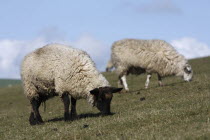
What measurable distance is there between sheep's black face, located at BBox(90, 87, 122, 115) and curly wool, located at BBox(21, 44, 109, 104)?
0.48m

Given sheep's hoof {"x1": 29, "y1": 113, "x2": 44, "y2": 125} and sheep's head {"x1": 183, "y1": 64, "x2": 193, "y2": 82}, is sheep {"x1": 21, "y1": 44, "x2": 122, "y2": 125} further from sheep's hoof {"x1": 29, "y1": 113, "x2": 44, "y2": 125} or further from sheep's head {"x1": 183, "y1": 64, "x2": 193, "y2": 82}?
sheep's head {"x1": 183, "y1": 64, "x2": 193, "y2": 82}

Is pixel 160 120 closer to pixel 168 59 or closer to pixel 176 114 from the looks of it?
pixel 176 114

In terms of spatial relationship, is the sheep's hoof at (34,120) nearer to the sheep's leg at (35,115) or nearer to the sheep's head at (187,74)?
the sheep's leg at (35,115)

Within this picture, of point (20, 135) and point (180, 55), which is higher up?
point (180, 55)

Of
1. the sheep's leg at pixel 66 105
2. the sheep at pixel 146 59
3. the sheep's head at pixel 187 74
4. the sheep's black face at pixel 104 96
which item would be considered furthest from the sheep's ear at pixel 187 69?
the sheep's leg at pixel 66 105

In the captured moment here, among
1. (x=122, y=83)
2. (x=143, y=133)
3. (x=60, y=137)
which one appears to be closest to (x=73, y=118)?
(x=60, y=137)

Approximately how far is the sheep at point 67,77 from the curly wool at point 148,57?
10125mm

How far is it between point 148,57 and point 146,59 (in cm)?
19

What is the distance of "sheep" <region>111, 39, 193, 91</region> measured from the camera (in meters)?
25.8

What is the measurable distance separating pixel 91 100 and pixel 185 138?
6832 millimetres

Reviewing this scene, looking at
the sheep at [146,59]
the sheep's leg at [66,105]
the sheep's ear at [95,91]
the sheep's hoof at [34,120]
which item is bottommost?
the sheep's hoof at [34,120]

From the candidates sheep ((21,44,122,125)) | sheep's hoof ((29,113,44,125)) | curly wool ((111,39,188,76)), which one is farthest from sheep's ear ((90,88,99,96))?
curly wool ((111,39,188,76))

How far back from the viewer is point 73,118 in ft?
51.3

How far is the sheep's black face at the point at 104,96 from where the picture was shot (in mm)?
14664
